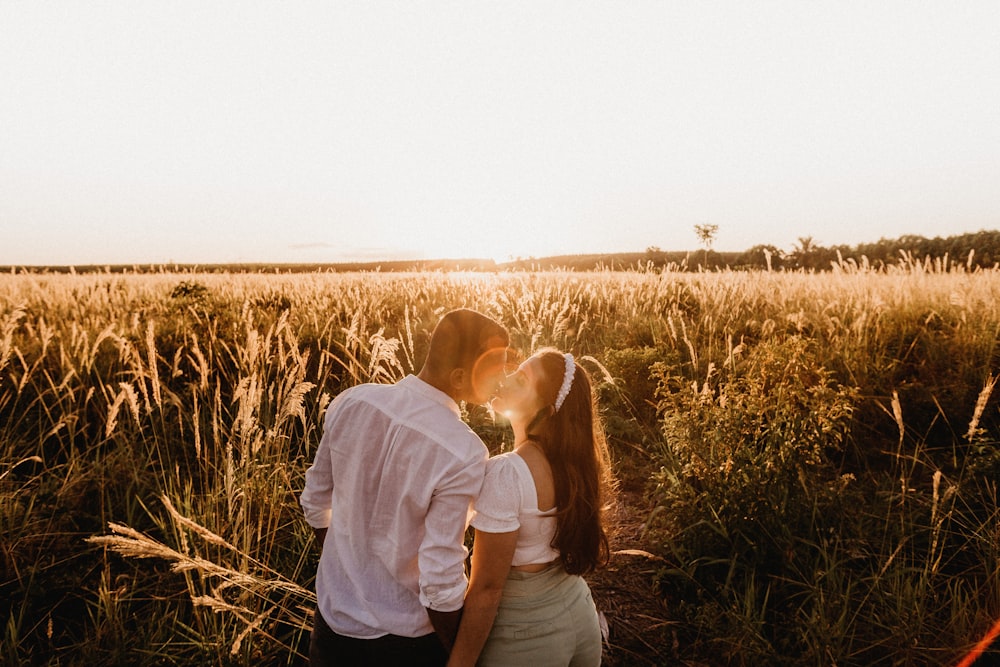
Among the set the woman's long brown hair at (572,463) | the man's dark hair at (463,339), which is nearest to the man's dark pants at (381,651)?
the woman's long brown hair at (572,463)

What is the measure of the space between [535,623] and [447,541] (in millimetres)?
606

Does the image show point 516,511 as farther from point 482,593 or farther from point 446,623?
point 446,623

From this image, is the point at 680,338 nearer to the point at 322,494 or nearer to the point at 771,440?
the point at 771,440

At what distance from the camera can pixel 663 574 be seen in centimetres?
322

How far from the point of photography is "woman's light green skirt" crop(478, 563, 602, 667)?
1992 mm

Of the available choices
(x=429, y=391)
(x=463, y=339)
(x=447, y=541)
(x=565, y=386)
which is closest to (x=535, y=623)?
(x=447, y=541)

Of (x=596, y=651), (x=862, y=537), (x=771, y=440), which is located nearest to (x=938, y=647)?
(x=862, y=537)

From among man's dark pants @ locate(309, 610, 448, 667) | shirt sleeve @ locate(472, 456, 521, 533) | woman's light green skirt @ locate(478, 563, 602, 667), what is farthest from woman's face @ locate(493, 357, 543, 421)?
man's dark pants @ locate(309, 610, 448, 667)

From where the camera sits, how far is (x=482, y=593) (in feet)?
5.88

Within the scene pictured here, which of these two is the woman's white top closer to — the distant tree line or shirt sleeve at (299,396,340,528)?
shirt sleeve at (299,396,340,528)

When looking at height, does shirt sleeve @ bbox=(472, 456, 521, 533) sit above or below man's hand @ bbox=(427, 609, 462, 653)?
above

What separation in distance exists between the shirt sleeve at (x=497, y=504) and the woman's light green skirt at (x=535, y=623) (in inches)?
13.6

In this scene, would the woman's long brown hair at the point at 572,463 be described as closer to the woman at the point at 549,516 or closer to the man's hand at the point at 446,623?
the woman at the point at 549,516

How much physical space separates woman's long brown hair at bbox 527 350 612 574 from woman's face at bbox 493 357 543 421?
0.07 ft
